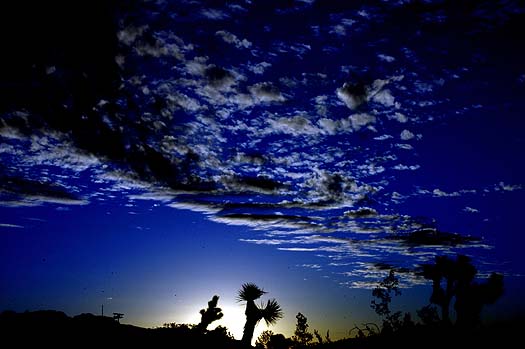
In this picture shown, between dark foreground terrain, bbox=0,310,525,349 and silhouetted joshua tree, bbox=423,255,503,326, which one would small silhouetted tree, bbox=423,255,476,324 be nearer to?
silhouetted joshua tree, bbox=423,255,503,326

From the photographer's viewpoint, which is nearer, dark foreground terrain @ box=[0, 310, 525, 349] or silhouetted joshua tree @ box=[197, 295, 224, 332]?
dark foreground terrain @ box=[0, 310, 525, 349]

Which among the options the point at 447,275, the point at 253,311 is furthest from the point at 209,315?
the point at 447,275

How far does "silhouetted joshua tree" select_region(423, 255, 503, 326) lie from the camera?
2398 cm

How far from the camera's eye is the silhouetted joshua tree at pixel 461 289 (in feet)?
78.7

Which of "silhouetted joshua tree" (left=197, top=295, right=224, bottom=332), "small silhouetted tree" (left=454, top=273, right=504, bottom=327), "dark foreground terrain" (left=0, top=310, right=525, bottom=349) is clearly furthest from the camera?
"silhouetted joshua tree" (left=197, top=295, right=224, bottom=332)

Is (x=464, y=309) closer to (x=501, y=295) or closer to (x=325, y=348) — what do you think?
(x=501, y=295)

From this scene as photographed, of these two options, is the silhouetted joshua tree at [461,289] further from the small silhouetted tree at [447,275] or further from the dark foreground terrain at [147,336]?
the dark foreground terrain at [147,336]

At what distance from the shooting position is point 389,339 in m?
14.3

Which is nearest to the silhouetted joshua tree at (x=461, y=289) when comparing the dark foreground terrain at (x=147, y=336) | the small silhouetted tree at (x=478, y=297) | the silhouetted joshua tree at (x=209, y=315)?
the small silhouetted tree at (x=478, y=297)

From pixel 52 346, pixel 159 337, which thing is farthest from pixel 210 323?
pixel 52 346

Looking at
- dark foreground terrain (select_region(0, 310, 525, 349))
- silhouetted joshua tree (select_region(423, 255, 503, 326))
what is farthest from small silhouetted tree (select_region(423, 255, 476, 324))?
dark foreground terrain (select_region(0, 310, 525, 349))

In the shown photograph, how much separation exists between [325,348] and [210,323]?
17.8 metres

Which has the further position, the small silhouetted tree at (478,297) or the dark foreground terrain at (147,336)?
the small silhouetted tree at (478,297)

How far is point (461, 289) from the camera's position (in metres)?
25.9
